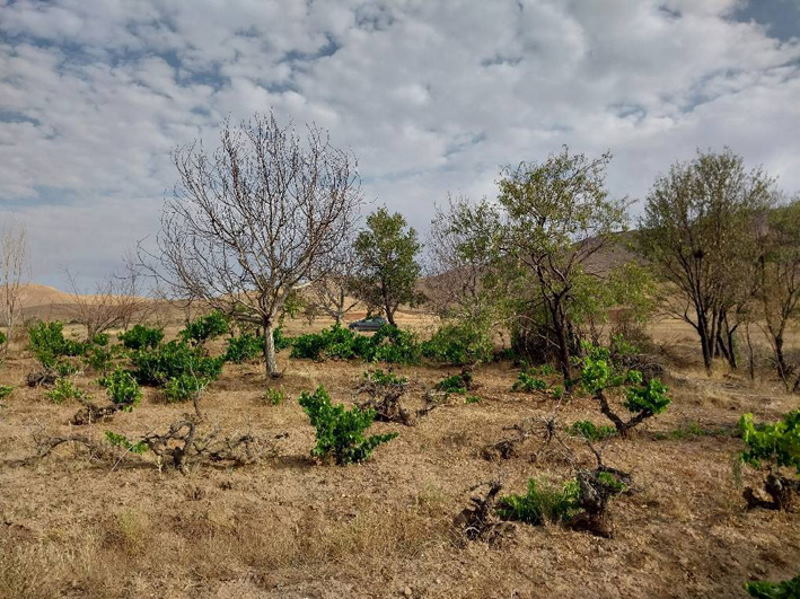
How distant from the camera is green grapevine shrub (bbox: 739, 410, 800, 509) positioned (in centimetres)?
380

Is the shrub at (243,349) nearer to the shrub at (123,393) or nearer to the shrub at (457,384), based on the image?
the shrub at (123,393)

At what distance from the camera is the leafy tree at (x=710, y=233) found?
16969 millimetres

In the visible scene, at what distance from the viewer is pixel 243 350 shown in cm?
1608

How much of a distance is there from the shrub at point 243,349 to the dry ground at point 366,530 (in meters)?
7.88

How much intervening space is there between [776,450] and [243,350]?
14.6 metres

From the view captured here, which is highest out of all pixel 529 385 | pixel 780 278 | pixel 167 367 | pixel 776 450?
pixel 780 278

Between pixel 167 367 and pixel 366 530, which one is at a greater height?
pixel 167 367

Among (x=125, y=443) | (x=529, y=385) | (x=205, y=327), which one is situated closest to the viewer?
(x=125, y=443)

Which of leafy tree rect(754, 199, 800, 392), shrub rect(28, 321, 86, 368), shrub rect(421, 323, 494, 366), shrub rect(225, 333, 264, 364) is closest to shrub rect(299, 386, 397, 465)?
shrub rect(421, 323, 494, 366)

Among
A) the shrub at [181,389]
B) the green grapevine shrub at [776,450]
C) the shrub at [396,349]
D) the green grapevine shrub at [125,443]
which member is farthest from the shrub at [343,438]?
the shrub at [396,349]

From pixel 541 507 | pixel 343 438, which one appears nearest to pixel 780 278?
pixel 541 507

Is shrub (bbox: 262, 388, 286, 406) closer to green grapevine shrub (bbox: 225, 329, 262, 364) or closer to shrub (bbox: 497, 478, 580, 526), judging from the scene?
green grapevine shrub (bbox: 225, 329, 262, 364)

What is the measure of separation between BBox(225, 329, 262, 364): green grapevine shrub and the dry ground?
311 inches

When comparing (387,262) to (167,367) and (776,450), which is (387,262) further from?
(776,450)
